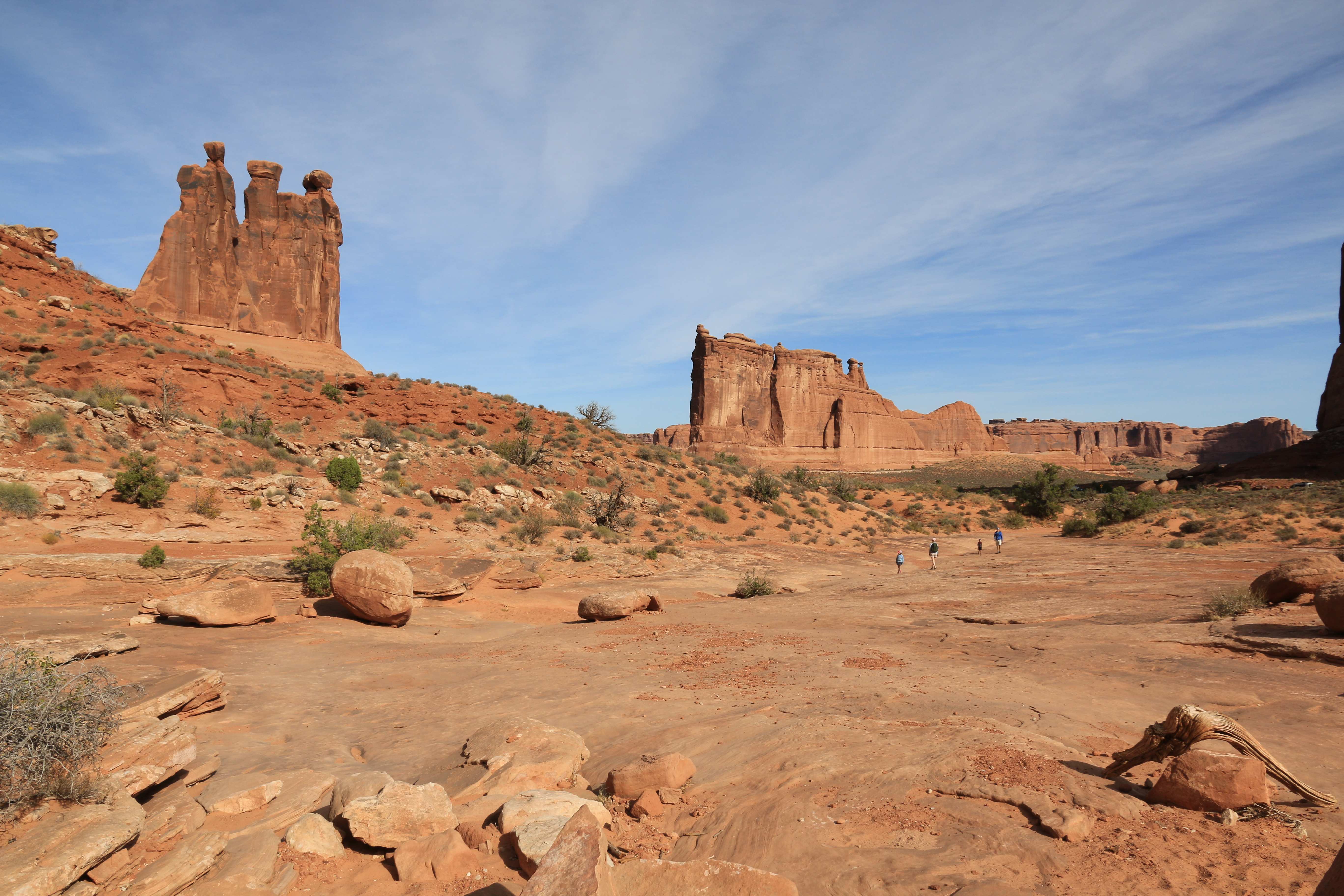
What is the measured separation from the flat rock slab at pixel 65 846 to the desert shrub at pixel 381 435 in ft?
76.3

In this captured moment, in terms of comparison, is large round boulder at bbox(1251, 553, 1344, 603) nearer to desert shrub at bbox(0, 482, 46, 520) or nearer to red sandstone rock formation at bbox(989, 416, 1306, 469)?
desert shrub at bbox(0, 482, 46, 520)

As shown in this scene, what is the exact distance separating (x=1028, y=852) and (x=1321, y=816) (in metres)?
2.02

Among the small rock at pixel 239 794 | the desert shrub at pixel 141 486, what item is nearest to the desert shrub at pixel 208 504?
the desert shrub at pixel 141 486

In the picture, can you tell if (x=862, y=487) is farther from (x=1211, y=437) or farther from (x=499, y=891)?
(x=1211, y=437)

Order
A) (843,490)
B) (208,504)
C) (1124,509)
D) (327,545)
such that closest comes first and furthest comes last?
(327,545), (208,504), (1124,509), (843,490)

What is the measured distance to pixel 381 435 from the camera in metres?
26.8

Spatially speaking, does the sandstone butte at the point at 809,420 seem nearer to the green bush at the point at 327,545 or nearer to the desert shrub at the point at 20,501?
the green bush at the point at 327,545

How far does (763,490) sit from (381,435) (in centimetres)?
1893

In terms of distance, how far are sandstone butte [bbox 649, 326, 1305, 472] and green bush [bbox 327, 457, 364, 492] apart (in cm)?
6137

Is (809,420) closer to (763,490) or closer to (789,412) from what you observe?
(789,412)

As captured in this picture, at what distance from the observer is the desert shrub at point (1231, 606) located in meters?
10.7

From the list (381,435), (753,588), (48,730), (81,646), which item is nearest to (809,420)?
(381,435)

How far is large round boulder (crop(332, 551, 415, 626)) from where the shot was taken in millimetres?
12398

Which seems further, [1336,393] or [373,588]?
[1336,393]
